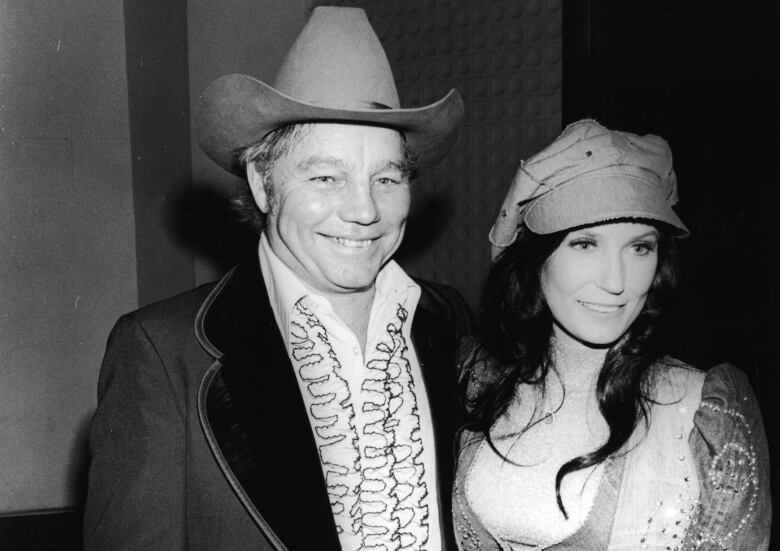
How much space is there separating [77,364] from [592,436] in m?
2.24

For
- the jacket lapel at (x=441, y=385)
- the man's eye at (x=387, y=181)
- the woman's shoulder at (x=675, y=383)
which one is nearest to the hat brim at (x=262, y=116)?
the man's eye at (x=387, y=181)

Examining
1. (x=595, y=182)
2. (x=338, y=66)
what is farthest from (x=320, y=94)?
(x=595, y=182)

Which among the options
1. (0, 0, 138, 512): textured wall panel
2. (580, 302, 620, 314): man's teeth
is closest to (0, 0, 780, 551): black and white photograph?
(580, 302, 620, 314): man's teeth

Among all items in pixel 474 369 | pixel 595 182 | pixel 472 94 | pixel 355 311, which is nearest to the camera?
pixel 595 182

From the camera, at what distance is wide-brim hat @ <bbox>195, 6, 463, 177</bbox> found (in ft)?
5.39

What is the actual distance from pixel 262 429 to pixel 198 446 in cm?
13

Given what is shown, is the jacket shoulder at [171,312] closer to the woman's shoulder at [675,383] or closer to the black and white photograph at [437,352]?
the black and white photograph at [437,352]

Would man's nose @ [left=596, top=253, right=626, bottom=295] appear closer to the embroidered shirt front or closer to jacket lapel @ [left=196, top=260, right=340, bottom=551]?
the embroidered shirt front

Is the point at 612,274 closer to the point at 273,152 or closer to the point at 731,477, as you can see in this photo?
the point at 731,477

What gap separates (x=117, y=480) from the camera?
1512 millimetres

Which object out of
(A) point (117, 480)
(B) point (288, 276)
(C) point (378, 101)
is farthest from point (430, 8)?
(A) point (117, 480)

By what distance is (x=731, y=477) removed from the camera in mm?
1554

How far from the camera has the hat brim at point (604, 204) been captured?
1.58 meters

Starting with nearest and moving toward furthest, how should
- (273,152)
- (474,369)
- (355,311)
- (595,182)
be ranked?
(595,182)
(273,152)
(355,311)
(474,369)
